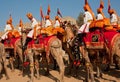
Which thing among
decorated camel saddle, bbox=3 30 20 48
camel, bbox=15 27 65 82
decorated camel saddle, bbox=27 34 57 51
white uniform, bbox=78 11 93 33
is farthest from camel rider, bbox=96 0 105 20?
decorated camel saddle, bbox=3 30 20 48

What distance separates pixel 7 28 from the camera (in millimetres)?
19531

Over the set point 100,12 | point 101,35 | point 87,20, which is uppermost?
point 100,12

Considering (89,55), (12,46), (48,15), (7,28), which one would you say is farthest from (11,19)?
(89,55)

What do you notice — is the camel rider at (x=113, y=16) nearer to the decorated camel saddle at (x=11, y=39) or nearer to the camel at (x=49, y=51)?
the camel at (x=49, y=51)

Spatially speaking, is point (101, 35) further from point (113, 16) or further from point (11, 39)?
point (11, 39)

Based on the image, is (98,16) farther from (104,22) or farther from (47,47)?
(47,47)

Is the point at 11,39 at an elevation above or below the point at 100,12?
below

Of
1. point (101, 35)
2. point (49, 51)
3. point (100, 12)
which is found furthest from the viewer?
point (49, 51)

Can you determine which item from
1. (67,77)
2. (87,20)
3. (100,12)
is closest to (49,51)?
(67,77)

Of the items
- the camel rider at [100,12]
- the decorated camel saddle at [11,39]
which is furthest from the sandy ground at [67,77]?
the camel rider at [100,12]

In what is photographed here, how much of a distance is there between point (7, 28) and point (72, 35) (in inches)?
252

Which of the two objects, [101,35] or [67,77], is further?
[67,77]

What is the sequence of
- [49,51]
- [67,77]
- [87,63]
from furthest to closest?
[67,77], [49,51], [87,63]

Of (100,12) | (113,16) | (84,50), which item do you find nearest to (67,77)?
(84,50)
